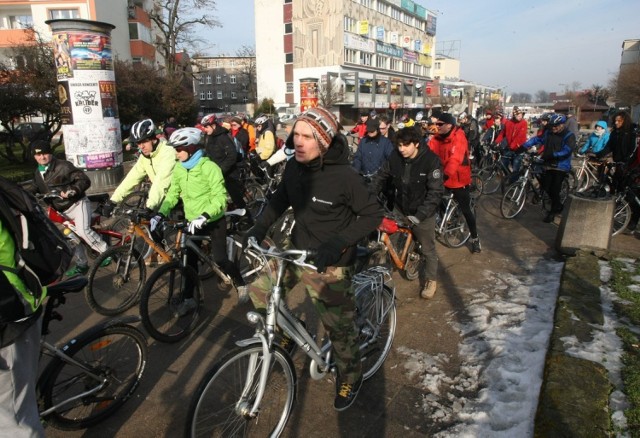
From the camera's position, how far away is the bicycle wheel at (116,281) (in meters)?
4.55

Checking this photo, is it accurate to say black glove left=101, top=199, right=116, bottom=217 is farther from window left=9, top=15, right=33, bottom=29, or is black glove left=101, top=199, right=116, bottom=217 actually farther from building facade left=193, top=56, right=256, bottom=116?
building facade left=193, top=56, right=256, bottom=116

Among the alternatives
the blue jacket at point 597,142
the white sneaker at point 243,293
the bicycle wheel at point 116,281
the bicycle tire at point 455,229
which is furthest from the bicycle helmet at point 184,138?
the blue jacket at point 597,142

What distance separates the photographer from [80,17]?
3456cm

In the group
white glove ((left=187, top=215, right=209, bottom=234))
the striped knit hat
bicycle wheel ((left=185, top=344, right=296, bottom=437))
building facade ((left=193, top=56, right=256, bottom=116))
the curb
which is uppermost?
building facade ((left=193, top=56, right=256, bottom=116))

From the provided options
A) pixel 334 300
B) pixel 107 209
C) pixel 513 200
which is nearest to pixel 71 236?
pixel 107 209

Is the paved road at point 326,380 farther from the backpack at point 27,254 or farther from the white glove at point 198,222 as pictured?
the backpack at point 27,254

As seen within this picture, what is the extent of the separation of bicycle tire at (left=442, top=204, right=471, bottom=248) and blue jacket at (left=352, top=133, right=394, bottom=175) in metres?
1.55

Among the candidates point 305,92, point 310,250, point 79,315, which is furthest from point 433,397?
point 305,92

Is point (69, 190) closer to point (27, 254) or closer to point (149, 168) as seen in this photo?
point (149, 168)

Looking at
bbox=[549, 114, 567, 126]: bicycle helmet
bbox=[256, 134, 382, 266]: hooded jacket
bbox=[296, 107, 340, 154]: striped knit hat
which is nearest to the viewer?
bbox=[296, 107, 340, 154]: striped knit hat

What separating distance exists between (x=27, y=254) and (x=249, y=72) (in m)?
84.6

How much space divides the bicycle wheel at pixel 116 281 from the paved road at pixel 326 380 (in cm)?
17

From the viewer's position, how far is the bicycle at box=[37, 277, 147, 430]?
8.73 feet

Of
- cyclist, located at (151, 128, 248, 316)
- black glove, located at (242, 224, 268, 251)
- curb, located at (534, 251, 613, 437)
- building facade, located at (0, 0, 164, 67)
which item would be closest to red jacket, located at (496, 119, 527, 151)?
curb, located at (534, 251, 613, 437)
